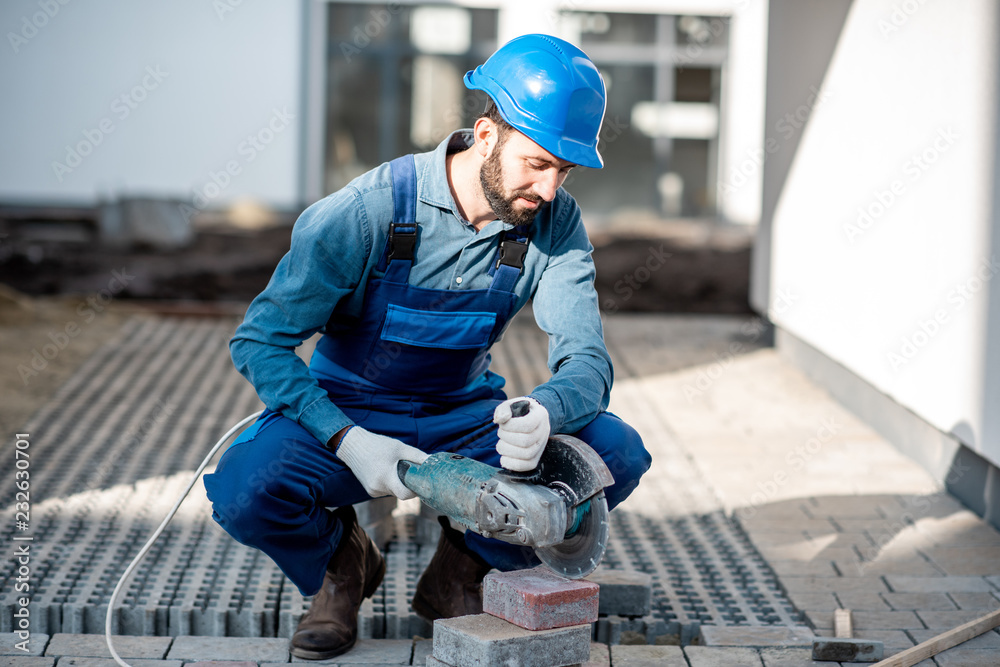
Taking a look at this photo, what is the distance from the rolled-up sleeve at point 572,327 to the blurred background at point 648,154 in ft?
5.97

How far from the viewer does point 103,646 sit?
8.74ft

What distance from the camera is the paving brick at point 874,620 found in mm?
2914

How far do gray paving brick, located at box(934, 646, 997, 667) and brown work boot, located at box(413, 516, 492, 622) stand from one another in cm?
119

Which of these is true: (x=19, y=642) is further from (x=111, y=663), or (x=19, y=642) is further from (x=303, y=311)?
(x=303, y=311)

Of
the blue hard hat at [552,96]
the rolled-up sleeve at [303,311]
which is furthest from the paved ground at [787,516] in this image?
the blue hard hat at [552,96]

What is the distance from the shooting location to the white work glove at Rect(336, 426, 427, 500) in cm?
240

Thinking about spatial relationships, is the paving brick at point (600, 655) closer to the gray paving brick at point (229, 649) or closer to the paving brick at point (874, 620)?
the paving brick at point (874, 620)

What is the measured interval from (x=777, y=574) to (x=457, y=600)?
3.73ft

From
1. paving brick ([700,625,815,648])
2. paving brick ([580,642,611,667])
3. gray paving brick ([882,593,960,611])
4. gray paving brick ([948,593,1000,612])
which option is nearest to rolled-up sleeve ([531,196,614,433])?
paving brick ([580,642,611,667])

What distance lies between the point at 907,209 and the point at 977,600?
2118mm

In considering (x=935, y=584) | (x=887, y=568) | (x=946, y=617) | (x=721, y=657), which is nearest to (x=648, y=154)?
(x=887, y=568)

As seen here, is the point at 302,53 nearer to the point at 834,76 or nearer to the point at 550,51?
the point at 834,76

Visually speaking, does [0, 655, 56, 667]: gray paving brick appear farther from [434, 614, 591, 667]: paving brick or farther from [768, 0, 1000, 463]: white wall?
[768, 0, 1000, 463]: white wall

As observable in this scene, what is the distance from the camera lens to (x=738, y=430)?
5066 mm
